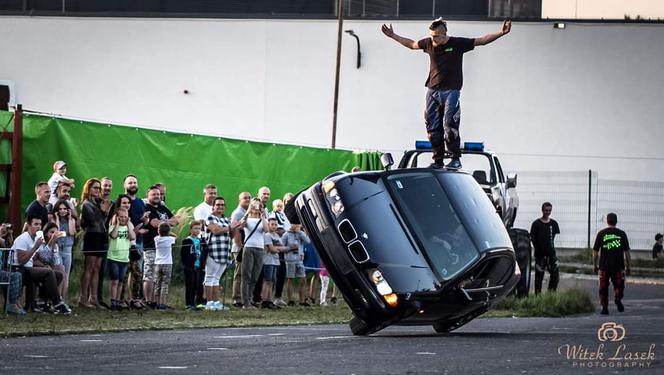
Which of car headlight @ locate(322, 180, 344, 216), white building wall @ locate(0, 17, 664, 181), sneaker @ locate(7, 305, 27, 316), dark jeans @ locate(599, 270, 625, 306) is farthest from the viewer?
white building wall @ locate(0, 17, 664, 181)

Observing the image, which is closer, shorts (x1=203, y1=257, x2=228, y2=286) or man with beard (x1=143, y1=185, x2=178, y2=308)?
man with beard (x1=143, y1=185, x2=178, y2=308)

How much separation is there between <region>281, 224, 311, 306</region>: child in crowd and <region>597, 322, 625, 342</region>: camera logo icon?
222 inches

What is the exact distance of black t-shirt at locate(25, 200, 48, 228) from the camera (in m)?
20.7

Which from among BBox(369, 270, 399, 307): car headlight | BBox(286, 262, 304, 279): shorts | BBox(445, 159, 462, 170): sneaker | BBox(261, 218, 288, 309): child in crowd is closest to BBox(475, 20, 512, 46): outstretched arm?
BBox(445, 159, 462, 170): sneaker

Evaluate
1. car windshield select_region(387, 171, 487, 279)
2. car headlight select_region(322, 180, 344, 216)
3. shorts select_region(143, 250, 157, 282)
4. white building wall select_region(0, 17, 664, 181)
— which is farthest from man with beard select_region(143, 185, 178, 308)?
white building wall select_region(0, 17, 664, 181)

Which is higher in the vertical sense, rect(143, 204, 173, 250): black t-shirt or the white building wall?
the white building wall

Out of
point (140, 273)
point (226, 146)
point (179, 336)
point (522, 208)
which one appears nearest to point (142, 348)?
point (179, 336)

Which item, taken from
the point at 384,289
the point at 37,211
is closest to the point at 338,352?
the point at 384,289

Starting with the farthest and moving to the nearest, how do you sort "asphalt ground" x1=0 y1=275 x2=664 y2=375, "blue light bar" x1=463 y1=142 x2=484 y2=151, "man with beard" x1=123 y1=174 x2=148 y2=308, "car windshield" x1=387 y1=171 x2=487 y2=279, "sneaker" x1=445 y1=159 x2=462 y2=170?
"blue light bar" x1=463 y1=142 x2=484 y2=151
"man with beard" x1=123 y1=174 x2=148 y2=308
"sneaker" x1=445 y1=159 x2=462 y2=170
"car windshield" x1=387 y1=171 x2=487 y2=279
"asphalt ground" x1=0 y1=275 x2=664 y2=375

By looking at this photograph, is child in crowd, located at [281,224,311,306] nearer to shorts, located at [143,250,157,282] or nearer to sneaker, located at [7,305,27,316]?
shorts, located at [143,250,157,282]

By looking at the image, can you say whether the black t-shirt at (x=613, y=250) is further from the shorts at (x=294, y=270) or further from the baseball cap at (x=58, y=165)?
the baseball cap at (x=58, y=165)

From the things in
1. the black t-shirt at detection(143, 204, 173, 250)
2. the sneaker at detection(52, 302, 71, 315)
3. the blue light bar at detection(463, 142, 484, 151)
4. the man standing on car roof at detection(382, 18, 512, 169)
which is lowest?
the sneaker at detection(52, 302, 71, 315)

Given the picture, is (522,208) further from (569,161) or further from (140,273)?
(140,273)

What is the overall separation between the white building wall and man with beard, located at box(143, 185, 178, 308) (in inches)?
1072
